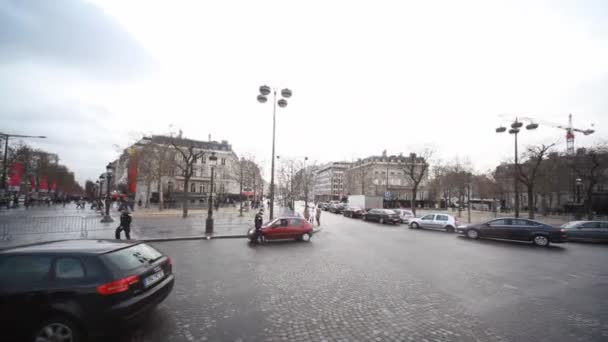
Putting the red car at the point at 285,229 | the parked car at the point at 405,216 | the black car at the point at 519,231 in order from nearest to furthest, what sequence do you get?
the red car at the point at 285,229, the black car at the point at 519,231, the parked car at the point at 405,216

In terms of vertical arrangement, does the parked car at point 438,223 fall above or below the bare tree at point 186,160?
below

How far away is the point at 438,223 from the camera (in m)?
20.2

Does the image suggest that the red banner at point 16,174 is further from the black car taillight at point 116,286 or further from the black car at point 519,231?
the black car at point 519,231

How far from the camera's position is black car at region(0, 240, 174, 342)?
3.42 meters

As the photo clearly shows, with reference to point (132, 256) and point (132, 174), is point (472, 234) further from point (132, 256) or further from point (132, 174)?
point (132, 174)

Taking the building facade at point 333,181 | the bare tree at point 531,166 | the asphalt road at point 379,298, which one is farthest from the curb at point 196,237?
the building facade at point 333,181

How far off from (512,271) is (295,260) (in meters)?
7.21

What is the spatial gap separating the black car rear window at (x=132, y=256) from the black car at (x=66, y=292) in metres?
0.02

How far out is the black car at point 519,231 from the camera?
1341cm

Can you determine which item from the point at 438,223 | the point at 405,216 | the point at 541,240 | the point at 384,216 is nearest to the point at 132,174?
the point at 384,216

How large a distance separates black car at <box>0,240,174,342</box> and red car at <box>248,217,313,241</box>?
9212 millimetres

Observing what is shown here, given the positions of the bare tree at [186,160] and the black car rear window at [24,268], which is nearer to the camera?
the black car rear window at [24,268]

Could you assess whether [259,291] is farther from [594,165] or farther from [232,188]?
[232,188]

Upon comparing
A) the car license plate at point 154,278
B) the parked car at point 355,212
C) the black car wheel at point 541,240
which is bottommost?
the parked car at point 355,212
